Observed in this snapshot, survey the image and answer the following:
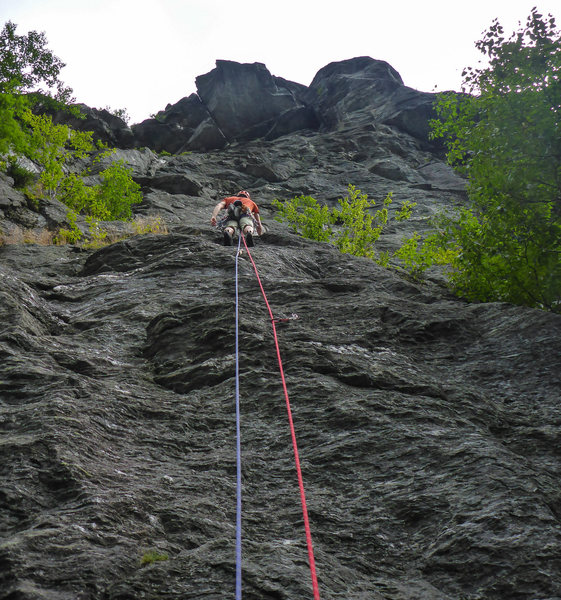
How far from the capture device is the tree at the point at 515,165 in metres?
6.12

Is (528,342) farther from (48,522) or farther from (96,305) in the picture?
(96,305)

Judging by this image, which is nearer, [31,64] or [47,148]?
[47,148]

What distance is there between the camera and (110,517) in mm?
2707

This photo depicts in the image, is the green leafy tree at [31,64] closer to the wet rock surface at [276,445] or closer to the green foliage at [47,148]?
the green foliage at [47,148]

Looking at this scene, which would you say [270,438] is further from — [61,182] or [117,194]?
[117,194]

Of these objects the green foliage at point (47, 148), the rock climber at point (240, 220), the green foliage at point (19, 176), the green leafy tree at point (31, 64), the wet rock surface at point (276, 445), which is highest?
the green leafy tree at point (31, 64)

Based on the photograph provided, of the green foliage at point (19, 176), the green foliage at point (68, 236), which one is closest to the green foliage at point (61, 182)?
the green foliage at point (19, 176)

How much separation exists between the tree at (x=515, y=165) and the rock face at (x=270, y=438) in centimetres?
125

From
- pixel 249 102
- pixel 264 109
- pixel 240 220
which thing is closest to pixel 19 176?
pixel 240 220

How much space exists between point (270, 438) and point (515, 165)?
484cm

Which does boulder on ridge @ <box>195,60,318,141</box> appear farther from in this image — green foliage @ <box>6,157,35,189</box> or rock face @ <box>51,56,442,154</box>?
green foliage @ <box>6,157,35,189</box>

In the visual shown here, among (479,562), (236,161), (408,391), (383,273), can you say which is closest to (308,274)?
(383,273)

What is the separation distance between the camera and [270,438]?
3896 millimetres

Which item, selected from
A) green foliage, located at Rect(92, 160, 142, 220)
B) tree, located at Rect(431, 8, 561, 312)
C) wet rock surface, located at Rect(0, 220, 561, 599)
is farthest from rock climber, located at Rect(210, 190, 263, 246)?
green foliage, located at Rect(92, 160, 142, 220)
